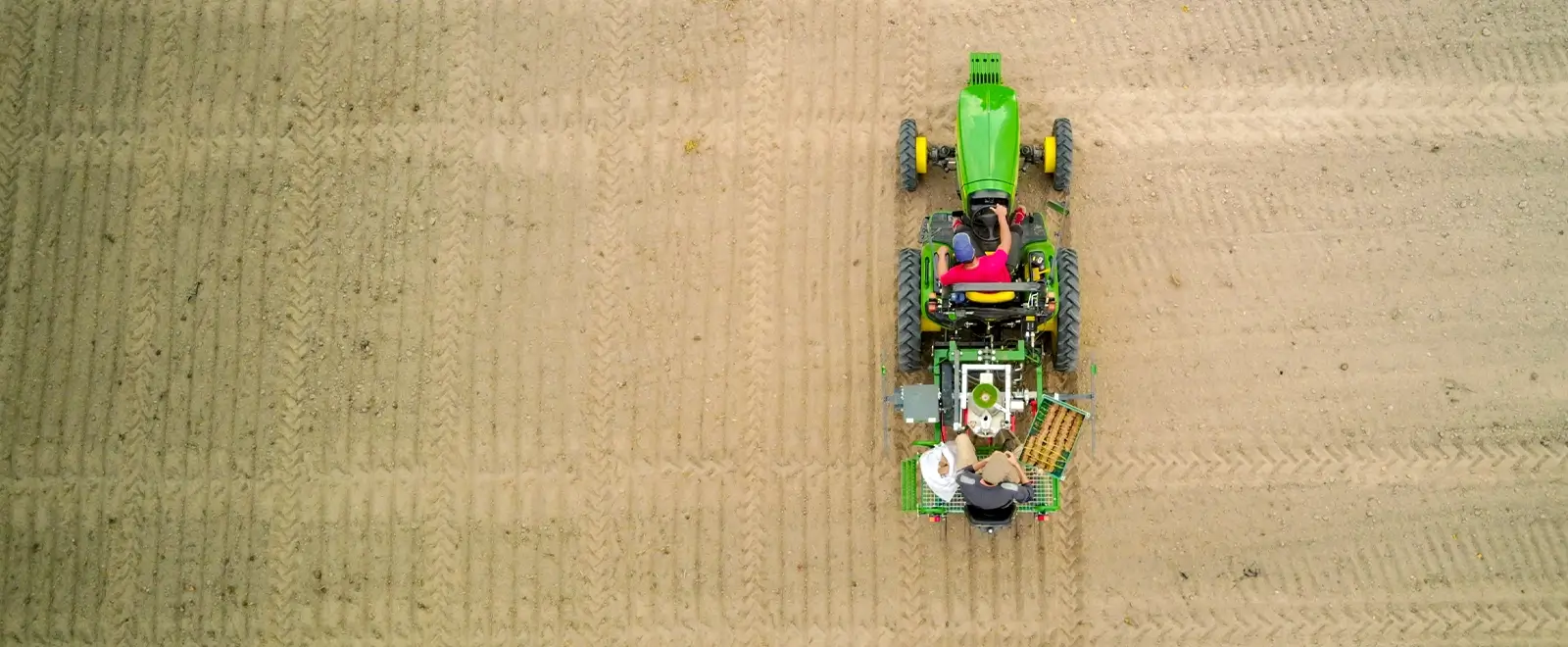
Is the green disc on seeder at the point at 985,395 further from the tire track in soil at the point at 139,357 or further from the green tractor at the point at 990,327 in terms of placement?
the tire track in soil at the point at 139,357

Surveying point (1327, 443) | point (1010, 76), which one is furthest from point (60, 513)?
point (1327, 443)

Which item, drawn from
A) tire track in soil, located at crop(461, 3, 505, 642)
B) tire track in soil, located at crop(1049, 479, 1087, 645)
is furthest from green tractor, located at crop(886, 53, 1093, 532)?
tire track in soil, located at crop(461, 3, 505, 642)

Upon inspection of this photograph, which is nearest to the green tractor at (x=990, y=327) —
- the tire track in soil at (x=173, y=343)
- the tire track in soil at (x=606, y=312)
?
the tire track in soil at (x=606, y=312)

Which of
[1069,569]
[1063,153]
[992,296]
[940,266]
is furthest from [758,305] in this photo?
[1069,569]

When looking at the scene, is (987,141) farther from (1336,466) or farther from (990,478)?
(1336,466)

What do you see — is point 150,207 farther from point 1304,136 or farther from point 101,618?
point 1304,136

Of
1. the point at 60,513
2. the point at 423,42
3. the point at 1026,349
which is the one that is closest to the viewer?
the point at 1026,349
